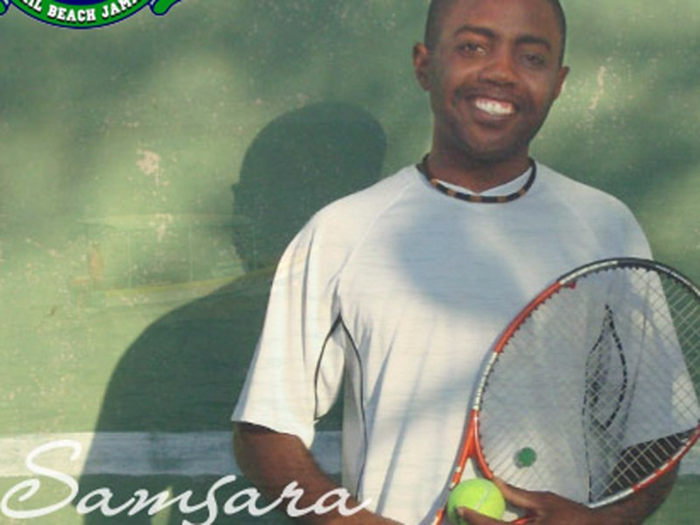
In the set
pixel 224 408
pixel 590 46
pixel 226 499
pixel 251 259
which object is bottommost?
pixel 226 499

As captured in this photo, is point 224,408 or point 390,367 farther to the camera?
point 224,408

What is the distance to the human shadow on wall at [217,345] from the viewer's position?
337cm

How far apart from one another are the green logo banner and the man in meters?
0.64

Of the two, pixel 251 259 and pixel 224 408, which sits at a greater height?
pixel 251 259

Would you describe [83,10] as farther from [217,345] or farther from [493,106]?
[493,106]

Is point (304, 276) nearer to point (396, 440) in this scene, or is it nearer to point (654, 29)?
point (396, 440)

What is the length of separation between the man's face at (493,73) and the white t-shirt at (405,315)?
10 centimetres

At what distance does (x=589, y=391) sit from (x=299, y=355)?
0.54m

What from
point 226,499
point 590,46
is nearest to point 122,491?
point 226,499

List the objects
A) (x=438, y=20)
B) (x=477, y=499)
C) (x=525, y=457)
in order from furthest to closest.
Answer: (x=438, y=20) → (x=525, y=457) → (x=477, y=499)

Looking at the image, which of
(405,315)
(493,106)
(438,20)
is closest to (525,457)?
(405,315)

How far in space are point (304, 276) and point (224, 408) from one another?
52 centimetres

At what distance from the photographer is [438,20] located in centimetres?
312

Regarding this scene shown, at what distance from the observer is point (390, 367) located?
2.95m
